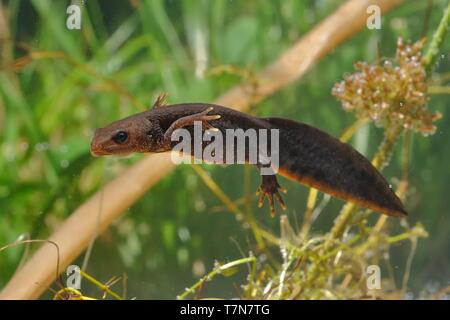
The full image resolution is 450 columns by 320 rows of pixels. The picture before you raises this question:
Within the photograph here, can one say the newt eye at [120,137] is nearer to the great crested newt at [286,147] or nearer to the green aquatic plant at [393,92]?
the great crested newt at [286,147]

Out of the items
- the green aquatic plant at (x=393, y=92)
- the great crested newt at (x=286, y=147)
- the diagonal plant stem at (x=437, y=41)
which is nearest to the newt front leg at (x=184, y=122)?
the great crested newt at (x=286, y=147)

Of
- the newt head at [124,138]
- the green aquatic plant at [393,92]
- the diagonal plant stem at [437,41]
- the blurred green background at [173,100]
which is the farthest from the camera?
the blurred green background at [173,100]

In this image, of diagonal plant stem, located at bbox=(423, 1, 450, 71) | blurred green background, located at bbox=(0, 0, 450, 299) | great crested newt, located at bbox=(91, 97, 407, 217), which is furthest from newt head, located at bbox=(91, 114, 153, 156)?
diagonal plant stem, located at bbox=(423, 1, 450, 71)

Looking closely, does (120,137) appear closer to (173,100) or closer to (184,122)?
(184,122)

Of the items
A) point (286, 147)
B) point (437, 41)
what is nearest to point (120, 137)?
point (286, 147)

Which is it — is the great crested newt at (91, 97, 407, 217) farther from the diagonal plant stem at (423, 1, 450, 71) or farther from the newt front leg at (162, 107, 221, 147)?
the diagonal plant stem at (423, 1, 450, 71)
